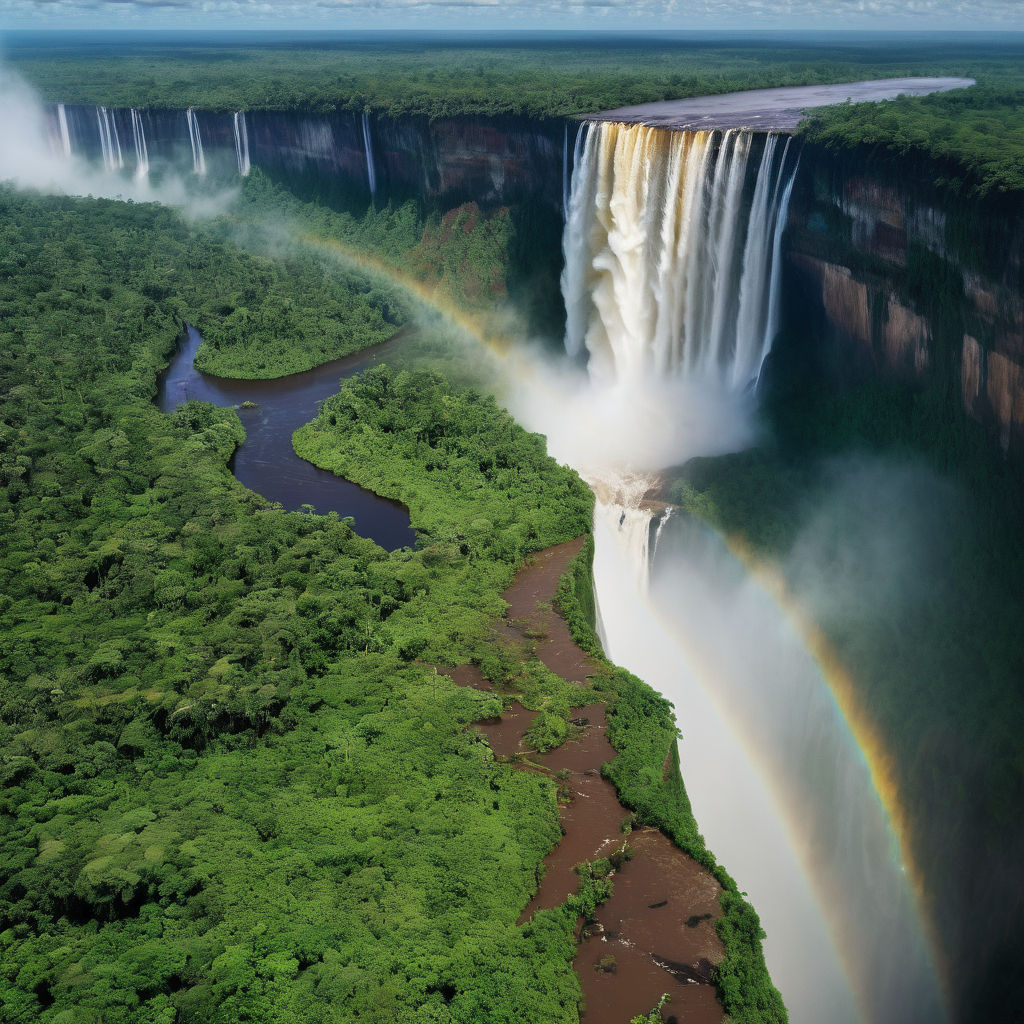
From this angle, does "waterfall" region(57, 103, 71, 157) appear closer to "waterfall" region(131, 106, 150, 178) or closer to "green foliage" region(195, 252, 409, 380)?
"waterfall" region(131, 106, 150, 178)

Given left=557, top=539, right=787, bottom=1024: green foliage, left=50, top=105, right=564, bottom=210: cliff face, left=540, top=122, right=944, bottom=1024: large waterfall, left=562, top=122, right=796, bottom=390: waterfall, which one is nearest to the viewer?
left=557, top=539, right=787, bottom=1024: green foliage

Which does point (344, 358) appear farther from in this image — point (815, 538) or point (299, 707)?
point (299, 707)

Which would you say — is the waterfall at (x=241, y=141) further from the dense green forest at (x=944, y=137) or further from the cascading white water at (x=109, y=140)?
the dense green forest at (x=944, y=137)

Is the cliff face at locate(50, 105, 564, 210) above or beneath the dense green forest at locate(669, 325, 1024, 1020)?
above

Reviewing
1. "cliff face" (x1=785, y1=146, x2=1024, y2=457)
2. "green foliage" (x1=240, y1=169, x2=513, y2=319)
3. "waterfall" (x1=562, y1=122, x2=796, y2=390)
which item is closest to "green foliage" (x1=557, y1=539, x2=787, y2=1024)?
"cliff face" (x1=785, y1=146, x2=1024, y2=457)

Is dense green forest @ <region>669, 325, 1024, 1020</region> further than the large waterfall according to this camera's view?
No

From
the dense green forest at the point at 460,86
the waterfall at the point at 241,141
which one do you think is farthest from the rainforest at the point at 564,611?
the waterfall at the point at 241,141

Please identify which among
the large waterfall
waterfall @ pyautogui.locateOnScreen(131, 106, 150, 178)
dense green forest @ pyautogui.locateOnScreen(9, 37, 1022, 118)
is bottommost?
the large waterfall
